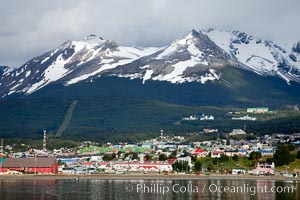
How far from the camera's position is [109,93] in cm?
19088

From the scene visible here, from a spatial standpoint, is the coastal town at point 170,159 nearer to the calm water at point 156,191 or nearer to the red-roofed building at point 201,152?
the red-roofed building at point 201,152

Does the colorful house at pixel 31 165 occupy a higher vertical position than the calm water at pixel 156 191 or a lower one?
higher

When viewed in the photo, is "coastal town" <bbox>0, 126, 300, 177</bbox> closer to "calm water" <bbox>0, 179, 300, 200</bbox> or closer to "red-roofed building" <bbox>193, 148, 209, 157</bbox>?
"red-roofed building" <bbox>193, 148, 209, 157</bbox>

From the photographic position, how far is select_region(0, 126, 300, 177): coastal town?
86562 millimetres

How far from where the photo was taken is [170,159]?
9944 cm

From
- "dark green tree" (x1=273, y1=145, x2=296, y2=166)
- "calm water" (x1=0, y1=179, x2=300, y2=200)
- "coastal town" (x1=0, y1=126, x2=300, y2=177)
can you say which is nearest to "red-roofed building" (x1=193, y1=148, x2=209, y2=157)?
"coastal town" (x1=0, y1=126, x2=300, y2=177)

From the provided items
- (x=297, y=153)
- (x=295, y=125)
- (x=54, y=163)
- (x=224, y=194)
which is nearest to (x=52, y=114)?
(x=295, y=125)

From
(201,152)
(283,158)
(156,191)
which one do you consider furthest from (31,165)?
(156,191)

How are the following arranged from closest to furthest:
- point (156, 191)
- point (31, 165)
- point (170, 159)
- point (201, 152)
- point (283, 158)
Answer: point (156, 191)
point (283, 158)
point (31, 165)
point (170, 159)
point (201, 152)

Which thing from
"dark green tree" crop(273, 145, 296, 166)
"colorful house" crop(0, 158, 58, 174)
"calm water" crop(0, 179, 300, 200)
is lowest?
"calm water" crop(0, 179, 300, 200)

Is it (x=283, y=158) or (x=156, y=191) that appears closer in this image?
(x=156, y=191)

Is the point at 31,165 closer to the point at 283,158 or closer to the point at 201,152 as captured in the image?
the point at 201,152

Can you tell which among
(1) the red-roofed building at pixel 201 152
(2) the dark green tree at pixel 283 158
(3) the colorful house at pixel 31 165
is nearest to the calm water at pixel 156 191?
(2) the dark green tree at pixel 283 158

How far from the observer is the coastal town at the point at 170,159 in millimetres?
86562
